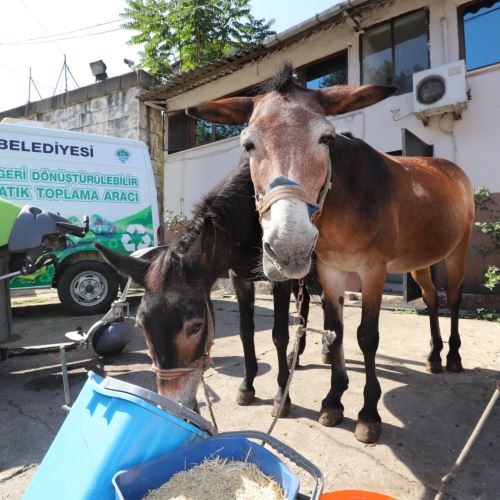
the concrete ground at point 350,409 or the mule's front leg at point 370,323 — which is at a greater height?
the mule's front leg at point 370,323

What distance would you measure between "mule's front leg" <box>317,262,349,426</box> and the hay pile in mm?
1250

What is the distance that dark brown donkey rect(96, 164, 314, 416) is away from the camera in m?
1.70

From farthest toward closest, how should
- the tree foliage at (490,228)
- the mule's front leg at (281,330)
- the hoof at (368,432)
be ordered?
the tree foliage at (490,228) → the mule's front leg at (281,330) → the hoof at (368,432)

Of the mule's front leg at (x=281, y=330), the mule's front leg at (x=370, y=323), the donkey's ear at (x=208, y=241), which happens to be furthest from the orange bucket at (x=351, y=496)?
the mule's front leg at (x=281, y=330)

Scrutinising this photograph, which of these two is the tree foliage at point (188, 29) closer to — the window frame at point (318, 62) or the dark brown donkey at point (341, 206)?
the window frame at point (318, 62)

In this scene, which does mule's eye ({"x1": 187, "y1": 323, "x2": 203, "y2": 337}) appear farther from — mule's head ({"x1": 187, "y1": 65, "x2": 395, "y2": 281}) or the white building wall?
the white building wall

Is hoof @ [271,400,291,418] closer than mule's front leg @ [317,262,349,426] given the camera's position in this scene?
No

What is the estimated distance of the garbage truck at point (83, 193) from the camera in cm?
511

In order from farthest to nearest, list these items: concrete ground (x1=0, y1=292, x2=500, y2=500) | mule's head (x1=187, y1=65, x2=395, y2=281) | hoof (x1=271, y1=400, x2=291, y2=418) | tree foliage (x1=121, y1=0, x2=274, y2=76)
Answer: tree foliage (x1=121, y1=0, x2=274, y2=76) → hoof (x1=271, y1=400, x2=291, y2=418) → concrete ground (x1=0, y1=292, x2=500, y2=500) → mule's head (x1=187, y1=65, x2=395, y2=281)

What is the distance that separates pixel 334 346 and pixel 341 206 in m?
0.94

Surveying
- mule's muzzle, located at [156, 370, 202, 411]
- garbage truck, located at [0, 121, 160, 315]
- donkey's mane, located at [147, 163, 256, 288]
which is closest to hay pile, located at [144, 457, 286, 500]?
mule's muzzle, located at [156, 370, 202, 411]

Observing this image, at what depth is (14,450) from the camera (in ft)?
6.90

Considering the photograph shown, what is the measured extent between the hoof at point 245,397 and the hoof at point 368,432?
81cm

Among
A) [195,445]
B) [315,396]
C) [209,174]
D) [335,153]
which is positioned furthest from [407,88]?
[195,445]
